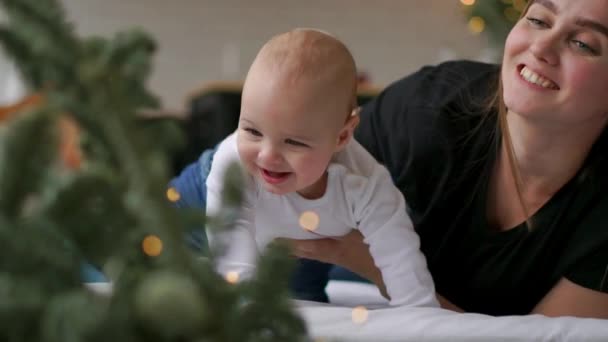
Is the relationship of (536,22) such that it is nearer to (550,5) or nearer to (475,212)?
(550,5)

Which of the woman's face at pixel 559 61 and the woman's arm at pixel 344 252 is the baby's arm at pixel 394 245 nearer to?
the woman's arm at pixel 344 252

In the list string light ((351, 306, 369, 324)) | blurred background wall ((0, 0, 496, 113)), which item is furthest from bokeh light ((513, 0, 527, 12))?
blurred background wall ((0, 0, 496, 113))

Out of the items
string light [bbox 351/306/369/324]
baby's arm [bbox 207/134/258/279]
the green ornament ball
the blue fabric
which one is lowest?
the blue fabric

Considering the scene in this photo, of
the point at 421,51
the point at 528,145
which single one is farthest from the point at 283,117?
the point at 421,51

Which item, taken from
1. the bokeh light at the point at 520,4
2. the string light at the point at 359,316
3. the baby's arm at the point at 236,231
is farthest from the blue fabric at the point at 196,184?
the bokeh light at the point at 520,4

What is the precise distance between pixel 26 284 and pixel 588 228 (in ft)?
3.70

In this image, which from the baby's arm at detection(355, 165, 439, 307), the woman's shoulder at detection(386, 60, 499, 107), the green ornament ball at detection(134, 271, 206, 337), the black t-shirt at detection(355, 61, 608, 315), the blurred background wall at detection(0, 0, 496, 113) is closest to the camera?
the green ornament ball at detection(134, 271, 206, 337)

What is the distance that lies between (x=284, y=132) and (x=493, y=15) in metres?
0.95

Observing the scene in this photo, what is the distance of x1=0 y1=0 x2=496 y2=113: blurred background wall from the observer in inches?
169

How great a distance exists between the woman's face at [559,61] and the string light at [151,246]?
909mm

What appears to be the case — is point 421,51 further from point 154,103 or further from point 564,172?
point 154,103

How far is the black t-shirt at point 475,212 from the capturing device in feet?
4.42

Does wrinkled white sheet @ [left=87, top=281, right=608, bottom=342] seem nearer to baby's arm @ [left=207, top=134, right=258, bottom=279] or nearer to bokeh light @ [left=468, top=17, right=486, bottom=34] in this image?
baby's arm @ [left=207, top=134, right=258, bottom=279]

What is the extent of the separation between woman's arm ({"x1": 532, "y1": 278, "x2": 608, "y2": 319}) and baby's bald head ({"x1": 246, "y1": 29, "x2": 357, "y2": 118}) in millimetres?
463
